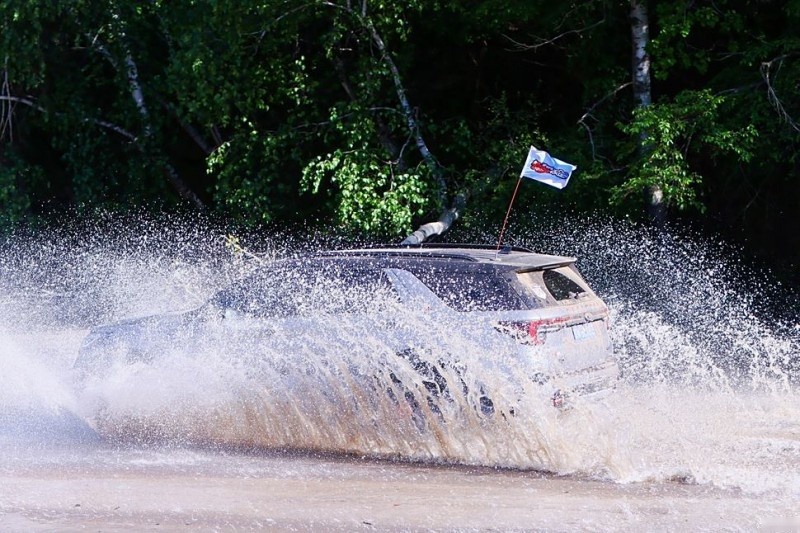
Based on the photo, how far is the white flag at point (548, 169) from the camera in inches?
489

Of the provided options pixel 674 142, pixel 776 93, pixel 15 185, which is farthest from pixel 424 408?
pixel 15 185

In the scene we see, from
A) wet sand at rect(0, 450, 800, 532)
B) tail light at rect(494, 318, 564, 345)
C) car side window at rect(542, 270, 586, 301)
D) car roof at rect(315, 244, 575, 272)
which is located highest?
car roof at rect(315, 244, 575, 272)

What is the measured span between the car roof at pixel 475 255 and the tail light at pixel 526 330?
1.70ft

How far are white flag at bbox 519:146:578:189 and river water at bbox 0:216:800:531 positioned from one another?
6.79ft

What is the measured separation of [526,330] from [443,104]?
11.5 m

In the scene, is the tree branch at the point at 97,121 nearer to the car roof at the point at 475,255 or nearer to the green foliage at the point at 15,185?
the green foliage at the point at 15,185

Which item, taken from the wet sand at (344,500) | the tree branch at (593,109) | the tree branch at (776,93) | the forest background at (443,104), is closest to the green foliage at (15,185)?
the forest background at (443,104)

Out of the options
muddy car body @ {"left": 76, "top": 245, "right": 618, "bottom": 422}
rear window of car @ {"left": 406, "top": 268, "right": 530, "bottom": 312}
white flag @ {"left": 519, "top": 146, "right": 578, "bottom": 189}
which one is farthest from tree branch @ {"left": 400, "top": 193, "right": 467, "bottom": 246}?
rear window of car @ {"left": 406, "top": 268, "right": 530, "bottom": 312}

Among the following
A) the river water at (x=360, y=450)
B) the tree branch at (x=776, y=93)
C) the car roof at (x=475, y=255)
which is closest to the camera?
the river water at (x=360, y=450)

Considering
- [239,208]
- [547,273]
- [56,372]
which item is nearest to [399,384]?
[547,273]

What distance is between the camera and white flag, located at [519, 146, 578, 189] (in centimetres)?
1243

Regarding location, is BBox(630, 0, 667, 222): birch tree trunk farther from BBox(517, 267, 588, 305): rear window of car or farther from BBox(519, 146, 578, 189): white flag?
BBox(517, 267, 588, 305): rear window of car

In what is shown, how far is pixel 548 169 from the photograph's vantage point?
41.3 ft

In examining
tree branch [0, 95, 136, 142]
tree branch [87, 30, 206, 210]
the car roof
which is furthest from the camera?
tree branch [0, 95, 136, 142]
